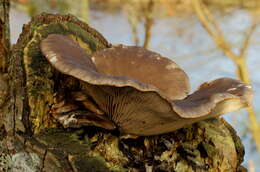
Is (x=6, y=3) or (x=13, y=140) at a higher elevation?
(x=6, y=3)

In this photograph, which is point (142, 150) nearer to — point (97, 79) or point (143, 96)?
point (143, 96)

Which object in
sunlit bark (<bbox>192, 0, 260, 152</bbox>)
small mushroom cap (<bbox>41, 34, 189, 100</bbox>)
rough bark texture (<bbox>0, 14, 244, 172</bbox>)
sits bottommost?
rough bark texture (<bbox>0, 14, 244, 172</bbox>)

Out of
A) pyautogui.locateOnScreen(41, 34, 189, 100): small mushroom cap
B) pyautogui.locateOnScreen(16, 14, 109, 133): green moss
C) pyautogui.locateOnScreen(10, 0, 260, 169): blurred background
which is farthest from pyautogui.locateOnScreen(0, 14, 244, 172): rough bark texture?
pyautogui.locateOnScreen(10, 0, 260, 169): blurred background

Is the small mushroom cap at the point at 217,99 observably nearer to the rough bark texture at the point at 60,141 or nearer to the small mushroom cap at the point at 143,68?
the small mushroom cap at the point at 143,68

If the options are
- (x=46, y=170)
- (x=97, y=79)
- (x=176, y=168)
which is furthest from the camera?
(x=176, y=168)

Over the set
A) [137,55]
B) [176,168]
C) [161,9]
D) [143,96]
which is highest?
[161,9]

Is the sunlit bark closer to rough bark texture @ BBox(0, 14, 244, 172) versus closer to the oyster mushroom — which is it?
the oyster mushroom

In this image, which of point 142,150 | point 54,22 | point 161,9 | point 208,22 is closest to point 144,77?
point 142,150

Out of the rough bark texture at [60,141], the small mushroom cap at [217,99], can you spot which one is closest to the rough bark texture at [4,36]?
the rough bark texture at [60,141]
